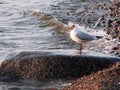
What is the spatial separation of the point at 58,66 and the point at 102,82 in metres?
1.87

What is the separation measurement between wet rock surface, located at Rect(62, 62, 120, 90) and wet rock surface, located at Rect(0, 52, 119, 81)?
→ 3.79 feet

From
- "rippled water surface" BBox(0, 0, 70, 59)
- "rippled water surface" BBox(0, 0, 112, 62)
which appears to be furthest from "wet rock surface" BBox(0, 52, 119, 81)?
"rippled water surface" BBox(0, 0, 70, 59)

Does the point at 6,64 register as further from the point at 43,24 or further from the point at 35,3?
the point at 35,3

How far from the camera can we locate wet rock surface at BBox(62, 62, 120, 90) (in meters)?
6.31

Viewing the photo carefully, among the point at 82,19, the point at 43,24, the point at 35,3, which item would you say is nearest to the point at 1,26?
the point at 43,24

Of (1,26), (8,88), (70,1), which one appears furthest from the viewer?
(70,1)

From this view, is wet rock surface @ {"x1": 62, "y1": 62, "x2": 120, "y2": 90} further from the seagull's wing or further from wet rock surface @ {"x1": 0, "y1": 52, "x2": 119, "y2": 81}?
the seagull's wing

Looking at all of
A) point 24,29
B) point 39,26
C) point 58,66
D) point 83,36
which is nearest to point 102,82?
point 58,66

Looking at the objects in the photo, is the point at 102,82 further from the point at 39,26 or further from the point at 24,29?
the point at 39,26

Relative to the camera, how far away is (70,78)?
26.9 ft

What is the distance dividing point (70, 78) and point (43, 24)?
6.41 metres

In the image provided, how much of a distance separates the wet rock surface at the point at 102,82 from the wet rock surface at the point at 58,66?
45.5 inches

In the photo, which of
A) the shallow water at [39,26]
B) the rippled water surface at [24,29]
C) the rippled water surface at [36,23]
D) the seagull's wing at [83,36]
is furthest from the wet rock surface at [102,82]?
the rippled water surface at [24,29]

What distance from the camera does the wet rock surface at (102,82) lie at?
20.7 ft
